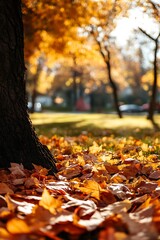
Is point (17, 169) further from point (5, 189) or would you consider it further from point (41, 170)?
point (5, 189)

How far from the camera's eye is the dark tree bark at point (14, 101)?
3.37 meters

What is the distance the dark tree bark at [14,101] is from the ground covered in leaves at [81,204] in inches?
7.3

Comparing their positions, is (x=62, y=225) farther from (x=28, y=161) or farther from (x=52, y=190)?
(x=28, y=161)

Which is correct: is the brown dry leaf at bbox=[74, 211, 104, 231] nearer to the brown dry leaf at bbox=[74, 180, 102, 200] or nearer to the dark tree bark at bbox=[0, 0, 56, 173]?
the brown dry leaf at bbox=[74, 180, 102, 200]

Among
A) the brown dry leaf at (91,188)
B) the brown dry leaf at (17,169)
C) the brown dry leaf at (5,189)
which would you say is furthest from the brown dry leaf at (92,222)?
the brown dry leaf at (17,169)

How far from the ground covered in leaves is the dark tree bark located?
0.19 m

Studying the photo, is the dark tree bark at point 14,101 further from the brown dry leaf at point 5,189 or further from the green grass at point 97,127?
the green grass at point 97,127

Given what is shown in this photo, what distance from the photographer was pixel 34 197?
2.39m

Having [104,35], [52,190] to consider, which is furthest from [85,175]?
[104,35]

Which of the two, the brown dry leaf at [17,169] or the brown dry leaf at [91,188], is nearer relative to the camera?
the brown dry leaf at [91,188]

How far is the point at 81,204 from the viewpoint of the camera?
2.23 m

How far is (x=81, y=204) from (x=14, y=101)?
61.7 inches

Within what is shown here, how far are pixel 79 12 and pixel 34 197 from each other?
12455 mm

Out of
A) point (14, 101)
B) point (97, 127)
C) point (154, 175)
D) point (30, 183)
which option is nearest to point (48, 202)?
point (30, 183)
